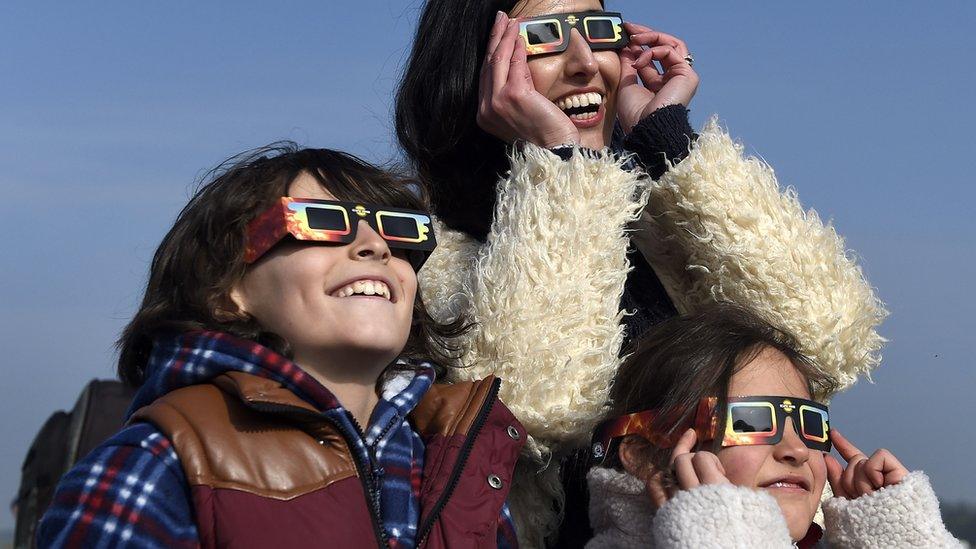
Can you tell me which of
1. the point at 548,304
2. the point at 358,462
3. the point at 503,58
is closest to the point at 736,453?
the point at 548,304

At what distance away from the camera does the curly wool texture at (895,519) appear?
2.54 meters

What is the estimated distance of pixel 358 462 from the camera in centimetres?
227

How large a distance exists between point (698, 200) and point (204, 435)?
1.25m

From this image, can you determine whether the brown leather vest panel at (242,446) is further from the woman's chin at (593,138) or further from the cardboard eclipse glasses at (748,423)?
the woman's chin at (593,138)

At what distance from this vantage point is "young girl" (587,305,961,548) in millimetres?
2475

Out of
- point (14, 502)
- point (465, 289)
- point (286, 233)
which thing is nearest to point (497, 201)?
point (465, 289)

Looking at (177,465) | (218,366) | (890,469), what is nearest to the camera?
(177,465)

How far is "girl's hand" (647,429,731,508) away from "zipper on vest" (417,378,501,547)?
347 mm

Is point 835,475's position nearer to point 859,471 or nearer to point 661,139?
point 859,471

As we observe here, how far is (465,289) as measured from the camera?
2797 mm

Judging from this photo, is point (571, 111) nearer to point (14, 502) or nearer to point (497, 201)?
point (497, 201)

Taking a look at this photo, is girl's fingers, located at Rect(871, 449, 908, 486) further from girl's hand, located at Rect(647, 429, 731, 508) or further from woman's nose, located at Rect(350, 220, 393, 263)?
woman's nose, located at Rect(350, 220, 393, 263)

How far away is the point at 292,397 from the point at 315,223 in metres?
0.35

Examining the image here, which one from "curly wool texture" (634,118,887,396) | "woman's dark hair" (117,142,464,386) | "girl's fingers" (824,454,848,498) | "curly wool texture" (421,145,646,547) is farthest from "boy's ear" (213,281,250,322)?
"girl's fingers" (824,454,848,498)
